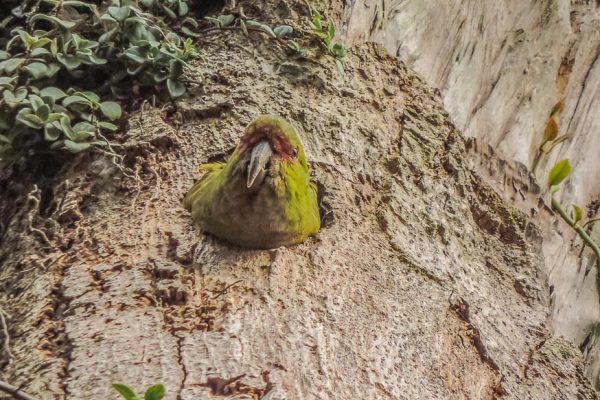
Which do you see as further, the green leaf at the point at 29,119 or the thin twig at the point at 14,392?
the green leaf at the point at 29,119

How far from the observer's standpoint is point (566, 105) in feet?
12.3

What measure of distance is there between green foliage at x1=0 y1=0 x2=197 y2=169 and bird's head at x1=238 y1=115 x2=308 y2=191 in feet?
1.34

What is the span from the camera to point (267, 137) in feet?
9.11

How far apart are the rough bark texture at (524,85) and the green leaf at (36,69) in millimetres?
1152

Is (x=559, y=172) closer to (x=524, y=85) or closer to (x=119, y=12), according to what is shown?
(x=524, y=85)

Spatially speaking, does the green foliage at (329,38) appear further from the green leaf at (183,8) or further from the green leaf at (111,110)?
A: the green leaf at (111,110)

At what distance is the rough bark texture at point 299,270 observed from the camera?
2.22 metres

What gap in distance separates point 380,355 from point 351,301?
0.68 feet

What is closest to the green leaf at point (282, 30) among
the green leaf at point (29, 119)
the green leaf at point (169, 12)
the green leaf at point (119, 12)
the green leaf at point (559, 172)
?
the green leaf at point (169, 12)

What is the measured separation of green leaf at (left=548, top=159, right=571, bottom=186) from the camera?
11.2ft

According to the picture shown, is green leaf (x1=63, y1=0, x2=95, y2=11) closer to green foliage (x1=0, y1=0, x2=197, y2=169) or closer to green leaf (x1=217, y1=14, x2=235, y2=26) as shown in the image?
green foliage (x1=0, y1=0, x2=197, y2=169)

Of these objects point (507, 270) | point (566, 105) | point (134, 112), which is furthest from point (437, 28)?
point (134, 112)

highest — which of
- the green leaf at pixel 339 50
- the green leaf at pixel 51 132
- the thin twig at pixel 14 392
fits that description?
the green leaf at pixel 339 50

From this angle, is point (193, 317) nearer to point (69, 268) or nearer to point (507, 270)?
point (69, 268)
